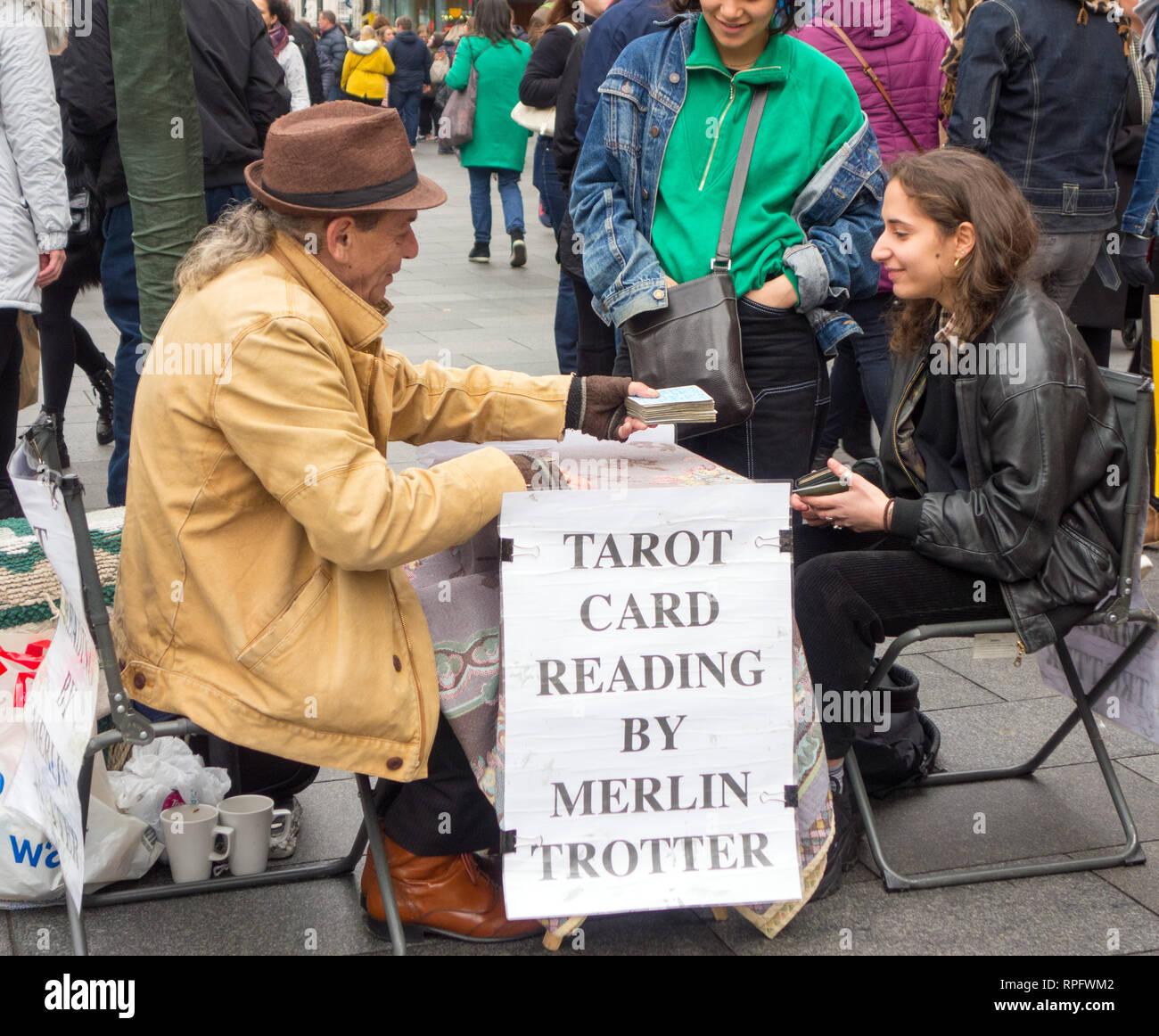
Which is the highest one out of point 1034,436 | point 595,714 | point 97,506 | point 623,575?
point 1034,436

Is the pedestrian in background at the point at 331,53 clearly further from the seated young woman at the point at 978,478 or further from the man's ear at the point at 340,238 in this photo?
the man's ear at the point at 340,238

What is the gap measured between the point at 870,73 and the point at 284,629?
11.6 feet

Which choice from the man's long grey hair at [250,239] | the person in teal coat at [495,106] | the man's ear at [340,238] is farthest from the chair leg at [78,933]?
the person in teal coat at [495,106]

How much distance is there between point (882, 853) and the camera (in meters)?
2.92

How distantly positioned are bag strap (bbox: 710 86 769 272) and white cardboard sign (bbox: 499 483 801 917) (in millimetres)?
991

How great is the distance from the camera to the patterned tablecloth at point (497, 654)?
252cm

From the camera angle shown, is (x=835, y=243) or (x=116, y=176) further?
(x=116, y=176)

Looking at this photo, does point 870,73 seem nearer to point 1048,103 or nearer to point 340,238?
point 1048,103

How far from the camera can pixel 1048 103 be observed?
4633 millimetres

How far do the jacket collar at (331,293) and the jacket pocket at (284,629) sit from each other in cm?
46

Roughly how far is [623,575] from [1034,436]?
88 centimetres

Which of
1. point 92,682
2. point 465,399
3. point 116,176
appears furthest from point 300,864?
point 116,176

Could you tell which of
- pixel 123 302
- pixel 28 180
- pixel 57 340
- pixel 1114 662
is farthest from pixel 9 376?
pixel 1114 662

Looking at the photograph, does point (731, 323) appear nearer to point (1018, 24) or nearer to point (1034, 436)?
point (1034, 436)
